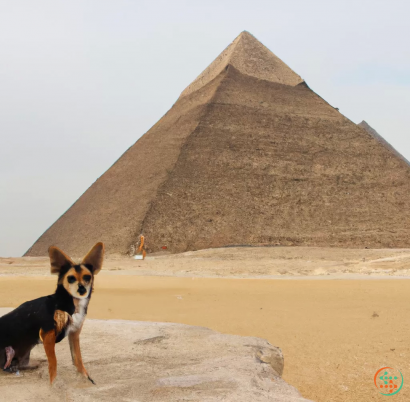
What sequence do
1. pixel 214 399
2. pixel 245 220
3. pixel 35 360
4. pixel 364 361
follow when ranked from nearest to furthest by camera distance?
pixel 214 399
pixel 35 360
pixel 364 361
pixel 245 220

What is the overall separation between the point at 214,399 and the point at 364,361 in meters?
2.04

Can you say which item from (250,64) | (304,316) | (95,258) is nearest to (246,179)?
(250,64)

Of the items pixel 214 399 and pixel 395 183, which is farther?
pixel 395 183

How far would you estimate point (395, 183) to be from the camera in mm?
43438

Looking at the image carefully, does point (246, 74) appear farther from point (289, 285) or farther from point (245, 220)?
point (289, 285)

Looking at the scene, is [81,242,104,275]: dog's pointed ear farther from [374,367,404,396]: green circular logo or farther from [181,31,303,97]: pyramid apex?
[181,31,303,97]: pyramid apex

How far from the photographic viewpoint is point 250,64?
176 feet

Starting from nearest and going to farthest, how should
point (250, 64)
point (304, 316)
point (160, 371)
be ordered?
point (160, 371)
point (304, 316)
point (250, 64)

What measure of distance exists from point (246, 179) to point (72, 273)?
3939cm

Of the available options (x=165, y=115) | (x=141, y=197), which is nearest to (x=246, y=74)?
(x=165, y=115)

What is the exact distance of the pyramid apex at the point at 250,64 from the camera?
53125 mm

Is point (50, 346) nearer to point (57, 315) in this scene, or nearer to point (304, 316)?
point (57, 315)

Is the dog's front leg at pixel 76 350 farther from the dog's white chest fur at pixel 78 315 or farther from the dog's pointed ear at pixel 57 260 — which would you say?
the dog's pointed ear at pixel 57 260

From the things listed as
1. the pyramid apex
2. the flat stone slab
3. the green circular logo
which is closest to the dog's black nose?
the flat stone slab
